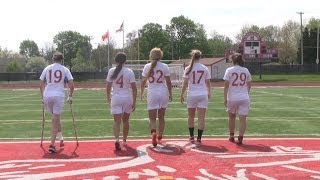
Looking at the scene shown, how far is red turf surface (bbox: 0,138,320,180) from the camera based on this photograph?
7871 millimetres

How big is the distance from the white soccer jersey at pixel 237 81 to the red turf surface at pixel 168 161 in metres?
1.04

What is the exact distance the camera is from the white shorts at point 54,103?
997 cm

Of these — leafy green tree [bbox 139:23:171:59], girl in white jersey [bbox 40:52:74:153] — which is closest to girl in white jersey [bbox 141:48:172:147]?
girl in white jersey [bbox 40:52:74:153]

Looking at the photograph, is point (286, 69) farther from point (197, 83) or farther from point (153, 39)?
point (197, 83)

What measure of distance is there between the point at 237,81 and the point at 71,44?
147 m

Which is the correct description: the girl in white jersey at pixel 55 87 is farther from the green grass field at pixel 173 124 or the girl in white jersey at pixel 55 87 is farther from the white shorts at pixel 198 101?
the white shorts at pixel 198 101

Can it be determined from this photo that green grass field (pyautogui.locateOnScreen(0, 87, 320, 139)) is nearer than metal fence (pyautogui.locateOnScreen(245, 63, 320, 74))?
Yes

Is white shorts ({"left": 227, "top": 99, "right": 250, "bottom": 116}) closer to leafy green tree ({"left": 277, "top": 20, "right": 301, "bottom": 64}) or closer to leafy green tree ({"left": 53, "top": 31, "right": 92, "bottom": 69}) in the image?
leafy green tree ({"left": 277, "top": 20, "right": 301, "bottom": 64})

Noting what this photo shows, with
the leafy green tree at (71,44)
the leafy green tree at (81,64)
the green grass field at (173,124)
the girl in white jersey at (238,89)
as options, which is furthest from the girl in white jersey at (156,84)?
the leafy green tree at (71,44)

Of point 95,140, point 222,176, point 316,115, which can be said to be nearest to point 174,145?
point 95,140

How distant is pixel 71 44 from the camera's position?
154625 mm

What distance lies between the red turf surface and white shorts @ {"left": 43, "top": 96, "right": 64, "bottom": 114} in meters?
0.84

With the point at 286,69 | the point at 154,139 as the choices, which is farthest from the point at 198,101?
the point at 286,69

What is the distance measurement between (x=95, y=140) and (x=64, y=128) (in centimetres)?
291
